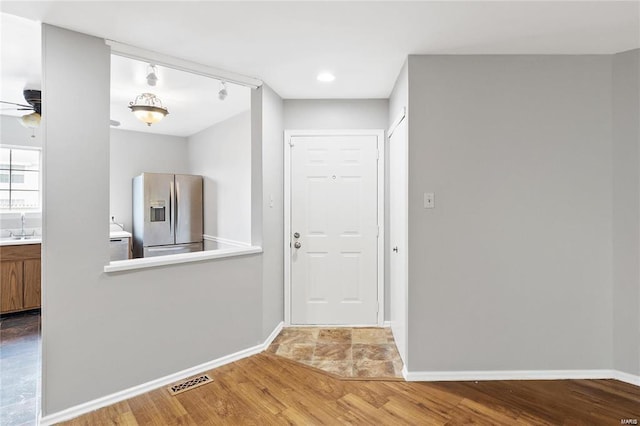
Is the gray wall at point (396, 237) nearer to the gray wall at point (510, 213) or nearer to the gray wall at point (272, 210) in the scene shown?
the gray wall at point (510, 213)

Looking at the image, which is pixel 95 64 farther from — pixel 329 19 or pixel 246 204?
pixel 246 204

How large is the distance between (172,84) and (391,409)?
335 centimetres

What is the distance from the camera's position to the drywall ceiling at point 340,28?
5.88ft

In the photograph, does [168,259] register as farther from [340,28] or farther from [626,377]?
[626,377]

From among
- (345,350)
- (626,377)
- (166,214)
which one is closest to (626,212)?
(626,377)

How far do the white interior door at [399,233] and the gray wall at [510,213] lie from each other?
0.35ft

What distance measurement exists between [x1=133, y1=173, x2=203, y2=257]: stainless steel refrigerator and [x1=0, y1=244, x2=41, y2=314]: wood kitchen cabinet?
1.15m

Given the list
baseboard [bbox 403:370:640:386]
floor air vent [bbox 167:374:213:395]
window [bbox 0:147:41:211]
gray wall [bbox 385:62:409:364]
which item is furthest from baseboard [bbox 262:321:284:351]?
window [bbox 0:147:41:211]

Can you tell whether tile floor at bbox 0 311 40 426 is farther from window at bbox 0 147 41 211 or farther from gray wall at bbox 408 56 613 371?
gray wall at bbox 408 56 613 371

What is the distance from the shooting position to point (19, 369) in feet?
8.43

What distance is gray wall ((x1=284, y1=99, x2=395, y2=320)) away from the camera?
3.40 metres

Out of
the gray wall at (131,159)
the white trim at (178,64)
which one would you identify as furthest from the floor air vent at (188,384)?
the gray wall at (131,159)

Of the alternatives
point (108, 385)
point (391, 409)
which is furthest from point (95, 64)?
point (391, 409)

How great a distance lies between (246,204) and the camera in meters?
4.11
